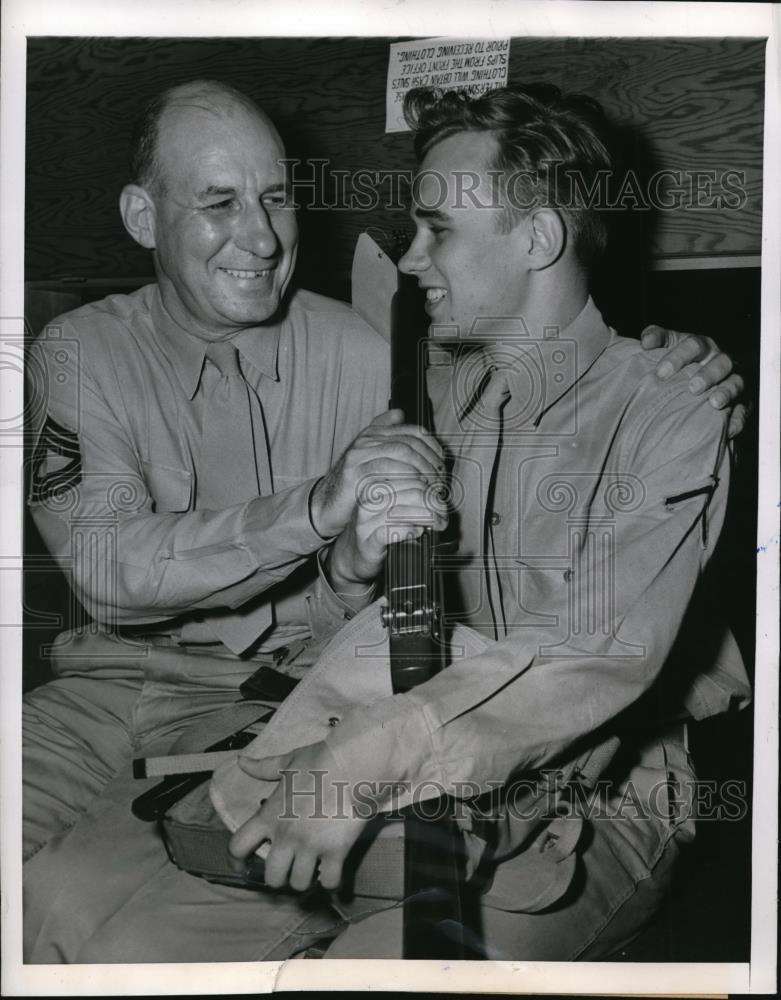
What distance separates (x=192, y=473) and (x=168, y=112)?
419 mm

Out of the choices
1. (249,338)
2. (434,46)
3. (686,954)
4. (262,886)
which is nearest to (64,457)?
(249,338)

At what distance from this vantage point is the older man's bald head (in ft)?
4.19

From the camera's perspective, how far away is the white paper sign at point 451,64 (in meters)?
1.29

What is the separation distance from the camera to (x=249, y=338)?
1.32 m

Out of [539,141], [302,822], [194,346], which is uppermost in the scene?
[539,141]

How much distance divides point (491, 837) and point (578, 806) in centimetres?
11

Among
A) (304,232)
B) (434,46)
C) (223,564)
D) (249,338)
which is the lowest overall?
(223,564)

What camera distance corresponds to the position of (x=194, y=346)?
4.33 feet

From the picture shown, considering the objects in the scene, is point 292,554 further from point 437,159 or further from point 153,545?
point 437,159

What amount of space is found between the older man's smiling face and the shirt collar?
0.02 meters

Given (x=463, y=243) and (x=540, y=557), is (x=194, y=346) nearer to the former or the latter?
(x=463, y=243)

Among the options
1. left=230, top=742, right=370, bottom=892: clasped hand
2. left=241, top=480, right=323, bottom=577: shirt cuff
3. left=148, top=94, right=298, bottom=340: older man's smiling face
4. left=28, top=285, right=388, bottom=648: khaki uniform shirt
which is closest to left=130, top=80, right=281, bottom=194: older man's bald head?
left=148, top=94, right=298, bottom=340: older man's smiling face

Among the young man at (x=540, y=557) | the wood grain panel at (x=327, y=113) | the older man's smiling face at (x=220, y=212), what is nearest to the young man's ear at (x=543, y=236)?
the young man at (x=540, y=557)

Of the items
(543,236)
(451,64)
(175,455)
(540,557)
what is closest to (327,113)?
(451,64)
